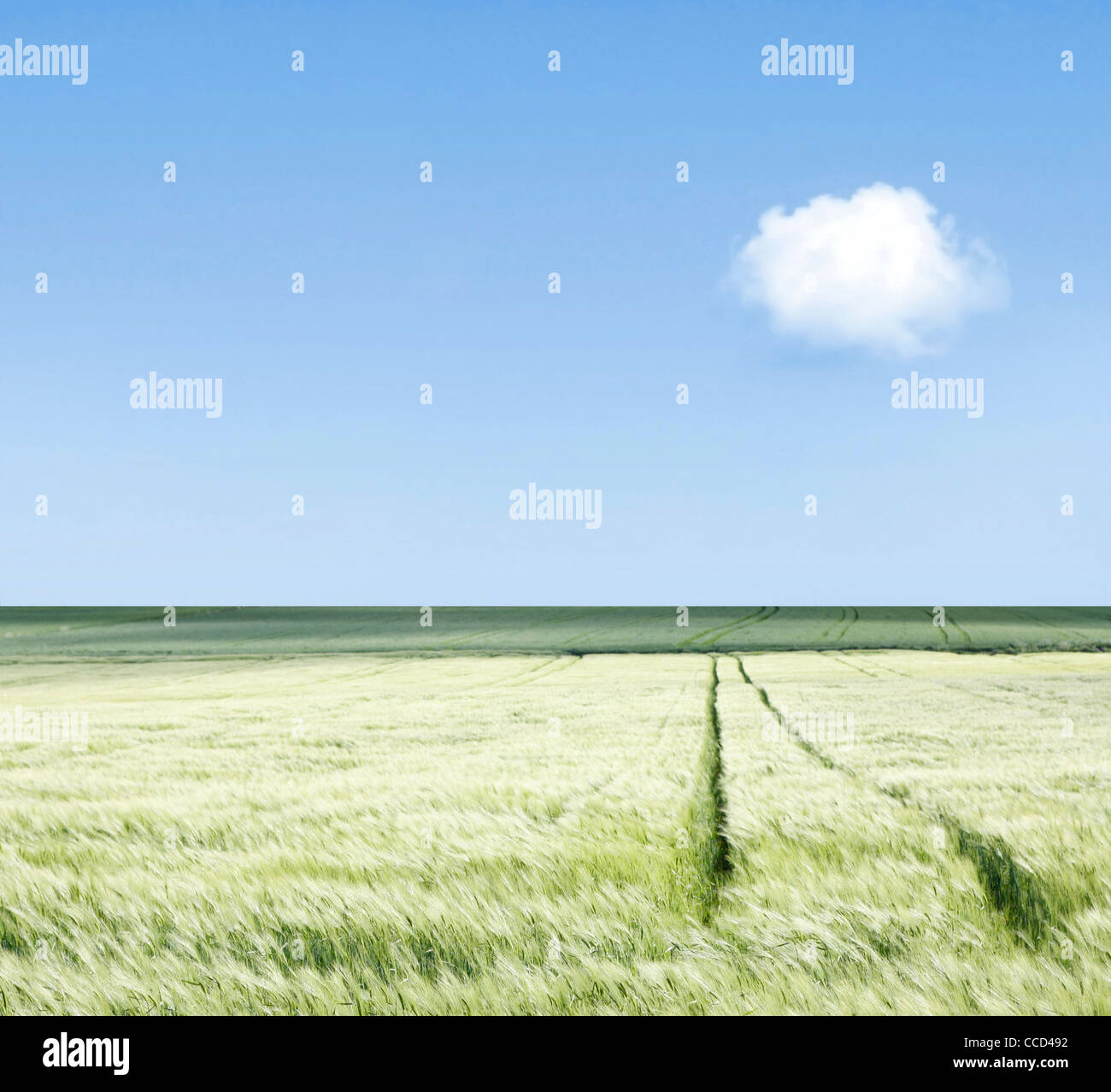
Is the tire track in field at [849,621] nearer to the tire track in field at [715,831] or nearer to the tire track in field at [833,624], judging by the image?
the tire track in field at [833,624]

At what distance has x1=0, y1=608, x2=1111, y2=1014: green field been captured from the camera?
4.33 metres

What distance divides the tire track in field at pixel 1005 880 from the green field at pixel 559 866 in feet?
0.11

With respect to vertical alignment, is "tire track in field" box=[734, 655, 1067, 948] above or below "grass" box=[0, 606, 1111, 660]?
above

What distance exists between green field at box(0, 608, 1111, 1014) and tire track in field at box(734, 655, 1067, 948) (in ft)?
0.11

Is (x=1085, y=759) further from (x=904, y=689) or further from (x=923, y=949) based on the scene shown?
(x=904, y=689)

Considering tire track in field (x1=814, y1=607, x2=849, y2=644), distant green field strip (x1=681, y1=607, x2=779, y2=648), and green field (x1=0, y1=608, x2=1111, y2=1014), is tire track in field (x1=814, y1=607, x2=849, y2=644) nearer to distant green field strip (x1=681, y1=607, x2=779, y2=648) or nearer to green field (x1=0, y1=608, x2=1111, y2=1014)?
distant green field strip (x1=681, y1=607, x2=779, y2=648)

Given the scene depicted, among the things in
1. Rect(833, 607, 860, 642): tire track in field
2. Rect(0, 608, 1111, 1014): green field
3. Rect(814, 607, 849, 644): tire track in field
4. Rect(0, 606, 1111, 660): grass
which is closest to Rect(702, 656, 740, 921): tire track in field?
Rect(0, 608, 1111, 1014): green field

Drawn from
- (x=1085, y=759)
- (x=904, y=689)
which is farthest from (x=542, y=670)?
(x=1085, y=759)

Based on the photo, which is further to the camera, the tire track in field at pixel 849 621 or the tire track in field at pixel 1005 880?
the tire track in field at pixel 849 621

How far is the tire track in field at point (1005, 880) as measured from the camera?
18.1 ft

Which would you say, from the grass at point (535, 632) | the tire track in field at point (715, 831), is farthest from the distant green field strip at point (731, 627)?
the tire track in field at point (715, 831)

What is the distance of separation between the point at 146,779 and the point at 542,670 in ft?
119

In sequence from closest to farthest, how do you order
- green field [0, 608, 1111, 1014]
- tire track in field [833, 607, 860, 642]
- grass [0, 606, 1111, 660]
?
green field [0, 608, 1111, 1014] < grass [0, 606, 1111, 660] < tire track in field [833, 607, 860, 642]
